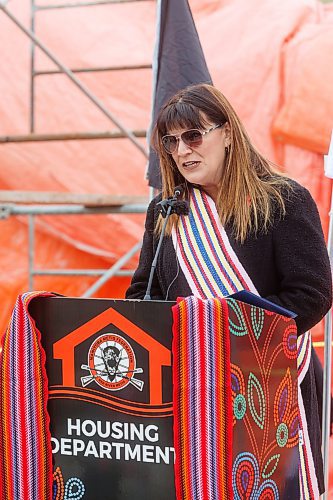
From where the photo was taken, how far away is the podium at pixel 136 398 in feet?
3.84

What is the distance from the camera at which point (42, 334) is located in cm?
127

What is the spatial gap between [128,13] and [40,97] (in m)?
0.66

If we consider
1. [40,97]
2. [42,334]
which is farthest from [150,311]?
[40,97]

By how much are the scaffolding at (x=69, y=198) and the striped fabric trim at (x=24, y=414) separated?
2.16 m

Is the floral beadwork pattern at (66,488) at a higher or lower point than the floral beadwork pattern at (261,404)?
lower

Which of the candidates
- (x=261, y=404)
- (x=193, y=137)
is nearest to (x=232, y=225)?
(x=193, y=137)

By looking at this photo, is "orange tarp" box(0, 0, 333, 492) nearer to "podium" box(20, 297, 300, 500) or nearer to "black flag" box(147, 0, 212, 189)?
"black flag" box(147, 0, 212, 189)

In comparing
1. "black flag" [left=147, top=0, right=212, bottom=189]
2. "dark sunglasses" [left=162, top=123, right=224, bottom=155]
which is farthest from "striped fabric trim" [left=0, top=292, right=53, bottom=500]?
"black flag" [left=147, top=0, right=212, bottom=189]

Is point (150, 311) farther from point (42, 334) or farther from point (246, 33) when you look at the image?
point (246, 33)

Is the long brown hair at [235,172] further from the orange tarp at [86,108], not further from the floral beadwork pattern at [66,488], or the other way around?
the orange tarp at [86,108]

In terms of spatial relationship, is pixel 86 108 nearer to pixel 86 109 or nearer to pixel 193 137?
pixel 86 109

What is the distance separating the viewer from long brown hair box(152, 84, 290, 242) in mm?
1516

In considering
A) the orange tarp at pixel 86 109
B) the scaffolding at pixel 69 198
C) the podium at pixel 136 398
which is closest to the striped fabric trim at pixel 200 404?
the podium at pixel 136 398

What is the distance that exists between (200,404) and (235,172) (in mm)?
569
